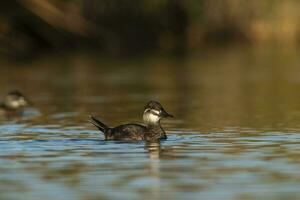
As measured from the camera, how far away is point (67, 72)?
28.0 meters

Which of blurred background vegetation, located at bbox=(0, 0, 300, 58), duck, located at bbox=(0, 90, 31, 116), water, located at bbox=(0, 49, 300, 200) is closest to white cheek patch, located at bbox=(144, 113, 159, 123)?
water, located at bbox=(0, 49, 300, 200)

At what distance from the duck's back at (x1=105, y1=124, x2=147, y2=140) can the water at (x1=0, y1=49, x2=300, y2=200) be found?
0.49 ft

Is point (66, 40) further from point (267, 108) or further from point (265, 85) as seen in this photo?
point (267, 108)

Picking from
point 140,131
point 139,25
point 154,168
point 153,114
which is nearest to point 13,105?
point 153,114

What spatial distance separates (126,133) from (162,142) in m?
0.43

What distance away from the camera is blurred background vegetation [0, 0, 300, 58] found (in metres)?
34.6

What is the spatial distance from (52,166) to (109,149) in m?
1.50

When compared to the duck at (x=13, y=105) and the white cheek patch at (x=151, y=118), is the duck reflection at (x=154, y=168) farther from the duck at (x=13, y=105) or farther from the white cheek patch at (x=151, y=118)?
the duck at (x=13, y=105)

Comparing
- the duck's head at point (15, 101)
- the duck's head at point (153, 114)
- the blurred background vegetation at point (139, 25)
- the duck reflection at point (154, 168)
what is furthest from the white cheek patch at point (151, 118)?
the blurred background vegetation at point (139, 25)

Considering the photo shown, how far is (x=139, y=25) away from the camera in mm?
40562

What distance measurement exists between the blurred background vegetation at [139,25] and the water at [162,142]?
25.1 ft

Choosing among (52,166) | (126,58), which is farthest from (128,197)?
(126,58)

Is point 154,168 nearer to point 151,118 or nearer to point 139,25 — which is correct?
point 151,118

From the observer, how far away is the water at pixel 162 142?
30.4 feet
